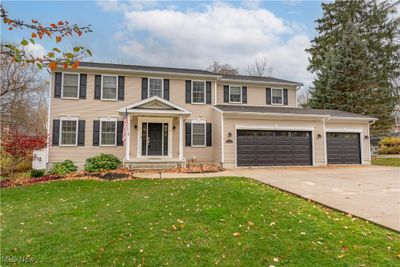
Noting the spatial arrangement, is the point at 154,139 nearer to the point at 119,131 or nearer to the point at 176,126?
the point at 176,126

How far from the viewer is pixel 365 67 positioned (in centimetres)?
2203

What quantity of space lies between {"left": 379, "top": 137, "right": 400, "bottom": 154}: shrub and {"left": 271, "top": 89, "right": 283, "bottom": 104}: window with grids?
14.9m

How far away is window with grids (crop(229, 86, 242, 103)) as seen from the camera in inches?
647

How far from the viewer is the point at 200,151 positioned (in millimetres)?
14641

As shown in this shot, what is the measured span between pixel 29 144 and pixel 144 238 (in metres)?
8.75

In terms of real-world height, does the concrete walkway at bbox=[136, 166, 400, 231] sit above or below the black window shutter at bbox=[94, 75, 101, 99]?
below

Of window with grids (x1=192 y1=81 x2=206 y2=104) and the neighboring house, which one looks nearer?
the neighboring house

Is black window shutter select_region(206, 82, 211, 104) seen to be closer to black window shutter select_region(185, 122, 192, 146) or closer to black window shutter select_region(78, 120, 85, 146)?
black window shutter select_region(185, 122, 192, 146)

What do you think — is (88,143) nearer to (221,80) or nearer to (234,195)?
(221,80)

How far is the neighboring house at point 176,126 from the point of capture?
44.0ft

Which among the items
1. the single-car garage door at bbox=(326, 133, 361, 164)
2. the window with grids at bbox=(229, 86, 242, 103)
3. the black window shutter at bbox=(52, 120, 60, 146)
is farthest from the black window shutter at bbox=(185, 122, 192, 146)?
the single-car garage door at bbox=(326, 133, 361, 164)

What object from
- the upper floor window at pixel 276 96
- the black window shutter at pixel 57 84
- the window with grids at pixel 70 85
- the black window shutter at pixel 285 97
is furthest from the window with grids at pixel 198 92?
the black window shutter at pixel 57 84

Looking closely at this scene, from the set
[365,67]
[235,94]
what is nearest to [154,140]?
[235,94]

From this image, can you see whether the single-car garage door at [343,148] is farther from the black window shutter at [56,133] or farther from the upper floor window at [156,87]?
the black window shutter at [56,133]
